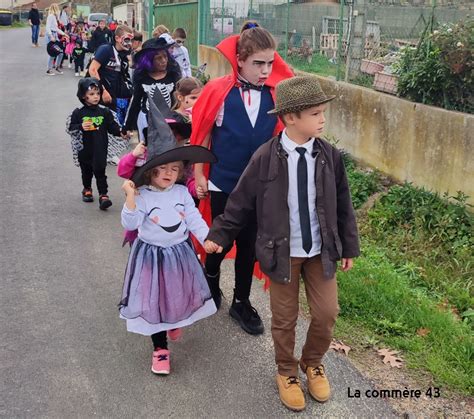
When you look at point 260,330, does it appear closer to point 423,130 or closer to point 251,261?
point 251,261

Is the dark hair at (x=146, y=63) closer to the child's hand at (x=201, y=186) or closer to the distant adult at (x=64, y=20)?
the child's hand at (x=201, y=186)

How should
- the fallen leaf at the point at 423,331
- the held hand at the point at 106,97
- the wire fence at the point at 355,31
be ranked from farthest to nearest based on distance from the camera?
the held hand at the point at 106,97 → the wire fence at the point at 355,31 → the fallen leaf at the point at 423,331

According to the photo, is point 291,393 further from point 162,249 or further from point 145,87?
point 145,87

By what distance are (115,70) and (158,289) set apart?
5.68 meters

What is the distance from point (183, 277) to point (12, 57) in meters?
23.8

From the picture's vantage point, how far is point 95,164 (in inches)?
270

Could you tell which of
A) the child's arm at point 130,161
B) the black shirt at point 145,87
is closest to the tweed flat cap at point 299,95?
the child's arm at point 130,161

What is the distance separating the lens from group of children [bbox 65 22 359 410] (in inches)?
127

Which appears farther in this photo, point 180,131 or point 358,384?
point 180,131

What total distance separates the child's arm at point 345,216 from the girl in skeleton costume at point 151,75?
346cm

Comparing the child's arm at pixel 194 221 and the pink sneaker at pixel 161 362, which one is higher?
the child's arm at pixel 194 221

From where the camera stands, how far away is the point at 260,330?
4.21 meters

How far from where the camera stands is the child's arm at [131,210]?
3459mm

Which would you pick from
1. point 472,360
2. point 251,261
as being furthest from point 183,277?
point 472,360
